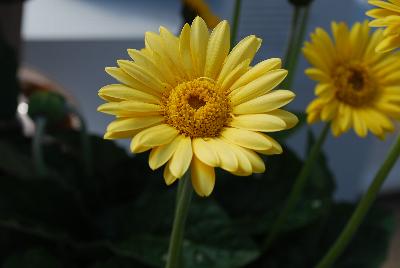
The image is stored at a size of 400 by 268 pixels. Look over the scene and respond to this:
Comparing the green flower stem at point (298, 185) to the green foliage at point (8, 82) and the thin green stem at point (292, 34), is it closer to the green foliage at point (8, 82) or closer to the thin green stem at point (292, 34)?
the thin green stem at point (292, 34)

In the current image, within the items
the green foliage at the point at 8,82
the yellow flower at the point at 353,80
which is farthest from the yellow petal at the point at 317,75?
the green foliage at the point at 8,82

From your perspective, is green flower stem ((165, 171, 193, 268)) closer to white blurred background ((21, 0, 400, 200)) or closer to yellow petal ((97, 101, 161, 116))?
yellow petal ((97, 101, 161, 116))

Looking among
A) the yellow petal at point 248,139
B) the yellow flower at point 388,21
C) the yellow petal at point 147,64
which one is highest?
the yellow flower at point 388,21

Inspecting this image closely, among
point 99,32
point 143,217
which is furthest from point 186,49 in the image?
point 99,32

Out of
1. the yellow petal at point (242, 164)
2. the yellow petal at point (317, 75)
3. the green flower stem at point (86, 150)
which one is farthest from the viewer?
the green flower stem at point (86, 150)

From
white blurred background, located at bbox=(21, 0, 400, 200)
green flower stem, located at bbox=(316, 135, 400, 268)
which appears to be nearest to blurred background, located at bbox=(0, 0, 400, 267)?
white blurred background, located at bbox=(21, 0, 400, 200)

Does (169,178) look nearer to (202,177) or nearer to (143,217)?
(202,177)
